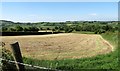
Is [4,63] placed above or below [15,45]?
below

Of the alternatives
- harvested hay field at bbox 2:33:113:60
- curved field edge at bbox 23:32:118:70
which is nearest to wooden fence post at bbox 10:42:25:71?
curved field edge at bbox 23:32:118:70

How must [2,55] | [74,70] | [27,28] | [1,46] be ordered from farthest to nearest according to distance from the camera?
[27,28] → [74,70] → [1,46] → [2,55]

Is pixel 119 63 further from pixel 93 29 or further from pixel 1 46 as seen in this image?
pixel 93 29

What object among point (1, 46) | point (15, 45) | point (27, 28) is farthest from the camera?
point (27, 28)

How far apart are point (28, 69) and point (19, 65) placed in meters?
0.77

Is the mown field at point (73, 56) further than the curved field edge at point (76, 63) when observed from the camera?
Yes

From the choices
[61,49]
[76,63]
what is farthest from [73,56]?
[61,49]

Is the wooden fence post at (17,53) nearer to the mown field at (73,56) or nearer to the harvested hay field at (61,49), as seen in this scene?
the mown field at (73,56)

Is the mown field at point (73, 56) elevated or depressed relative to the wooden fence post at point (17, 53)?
depressed

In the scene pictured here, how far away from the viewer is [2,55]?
6.59 metres

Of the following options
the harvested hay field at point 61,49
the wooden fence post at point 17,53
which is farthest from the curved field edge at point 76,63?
the wooden fence post at point 17,53

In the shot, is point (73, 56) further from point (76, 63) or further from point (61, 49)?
point (61, 49)

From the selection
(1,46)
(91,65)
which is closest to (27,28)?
(91,65)

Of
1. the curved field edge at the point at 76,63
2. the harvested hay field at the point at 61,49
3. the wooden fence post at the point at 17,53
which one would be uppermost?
the wooden fence post at the point at 17,53
